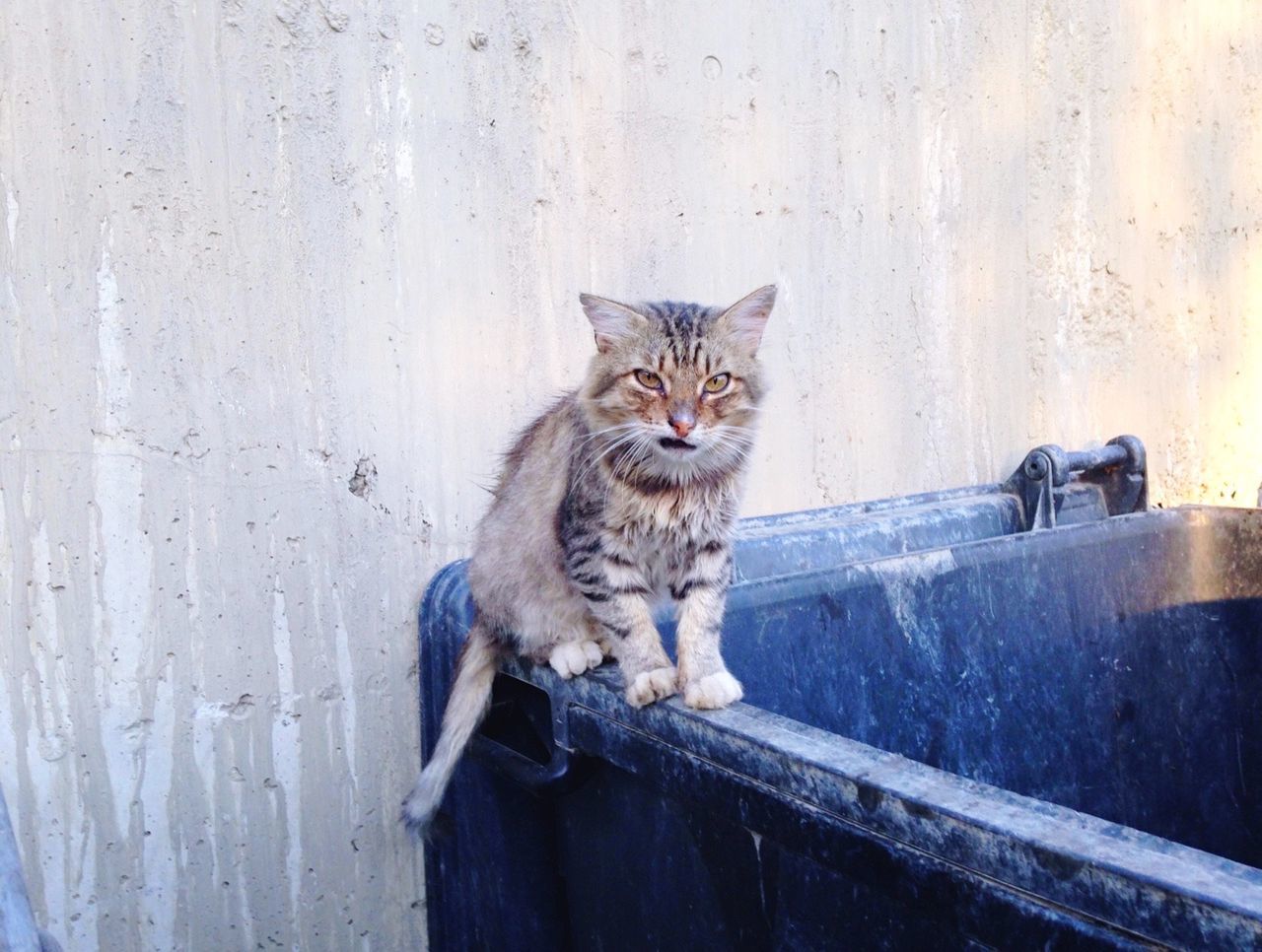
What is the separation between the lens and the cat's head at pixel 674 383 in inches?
60.4

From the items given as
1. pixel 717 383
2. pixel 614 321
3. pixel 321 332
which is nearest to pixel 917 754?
pixel 717 383

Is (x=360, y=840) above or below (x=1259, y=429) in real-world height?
below

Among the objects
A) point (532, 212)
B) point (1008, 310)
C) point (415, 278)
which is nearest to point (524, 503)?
point (415, 278)

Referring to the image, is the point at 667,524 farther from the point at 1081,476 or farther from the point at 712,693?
the point at 1081,476

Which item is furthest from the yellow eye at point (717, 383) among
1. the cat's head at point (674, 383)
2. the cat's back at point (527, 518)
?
the cat's back at point (527, 518)

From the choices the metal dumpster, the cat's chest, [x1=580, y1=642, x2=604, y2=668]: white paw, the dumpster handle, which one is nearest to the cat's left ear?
the cat's chest

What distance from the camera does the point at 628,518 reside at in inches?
60.0

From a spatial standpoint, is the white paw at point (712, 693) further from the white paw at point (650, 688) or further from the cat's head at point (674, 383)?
the cat's head at point (674, 383)

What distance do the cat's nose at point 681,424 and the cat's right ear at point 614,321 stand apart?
0.56 ft

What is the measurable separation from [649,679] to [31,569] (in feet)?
3.06

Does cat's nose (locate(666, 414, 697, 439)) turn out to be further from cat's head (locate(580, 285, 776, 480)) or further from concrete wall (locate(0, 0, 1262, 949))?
concrete wall (locate(0, 0, 1262, 949))

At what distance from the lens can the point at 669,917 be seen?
121 cm

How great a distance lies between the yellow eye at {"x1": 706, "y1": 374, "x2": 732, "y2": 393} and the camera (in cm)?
159

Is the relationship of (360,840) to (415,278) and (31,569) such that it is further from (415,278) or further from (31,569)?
(415,278)
